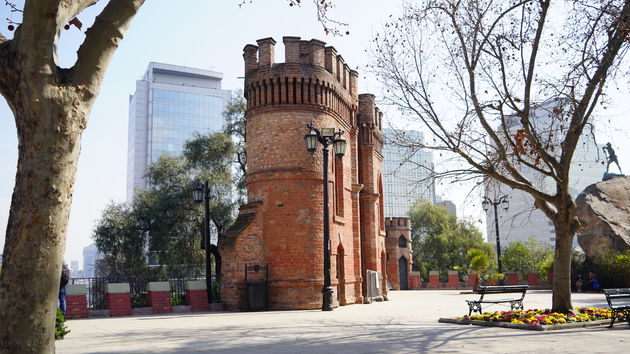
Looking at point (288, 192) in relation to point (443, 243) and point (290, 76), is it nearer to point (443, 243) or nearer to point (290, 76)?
point (290, 76)

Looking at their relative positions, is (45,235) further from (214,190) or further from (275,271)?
(214,190)

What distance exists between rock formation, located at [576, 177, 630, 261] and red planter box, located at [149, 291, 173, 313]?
1909cm

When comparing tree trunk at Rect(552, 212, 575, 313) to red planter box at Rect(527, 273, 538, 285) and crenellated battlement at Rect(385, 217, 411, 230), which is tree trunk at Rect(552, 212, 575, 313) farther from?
crenellated battlement at Rect(385, 217, 411, 230)

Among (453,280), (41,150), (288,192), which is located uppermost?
(288,192)

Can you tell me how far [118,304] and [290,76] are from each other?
975cm

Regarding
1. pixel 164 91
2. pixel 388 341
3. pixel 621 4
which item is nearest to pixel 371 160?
pixel 621 4

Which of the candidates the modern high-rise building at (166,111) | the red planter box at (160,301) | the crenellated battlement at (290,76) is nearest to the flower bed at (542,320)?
the crenellated battlement at (290,76)

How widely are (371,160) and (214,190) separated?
997 cm

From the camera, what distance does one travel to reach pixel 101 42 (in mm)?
5926

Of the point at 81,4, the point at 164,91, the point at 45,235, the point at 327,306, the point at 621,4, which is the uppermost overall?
the point at 164,91

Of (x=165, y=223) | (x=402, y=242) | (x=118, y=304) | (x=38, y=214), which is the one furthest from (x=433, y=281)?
(x=38, y=214)

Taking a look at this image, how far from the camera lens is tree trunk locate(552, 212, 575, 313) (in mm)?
12766

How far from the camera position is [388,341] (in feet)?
32.4

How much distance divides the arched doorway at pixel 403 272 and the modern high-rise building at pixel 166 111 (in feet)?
343
